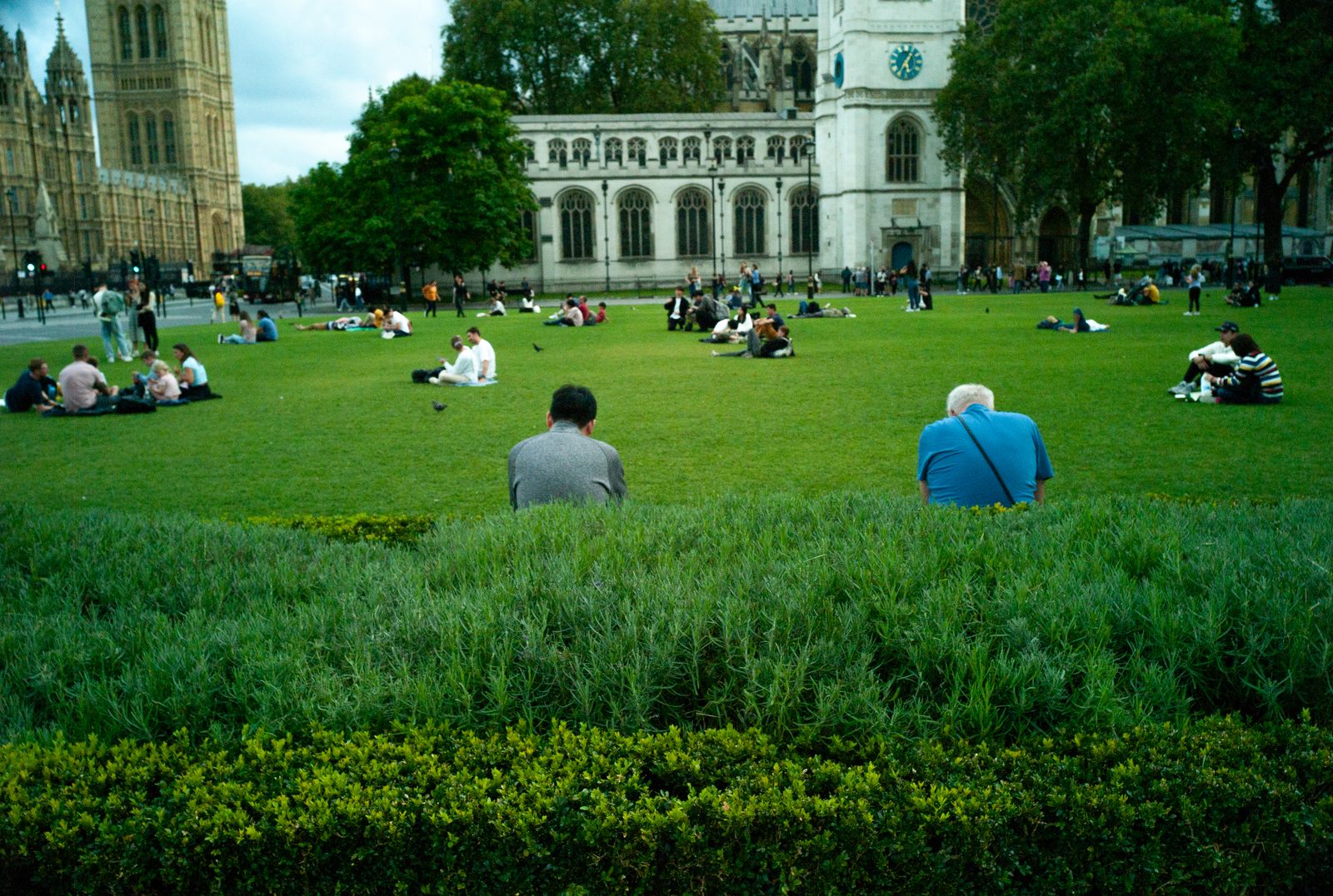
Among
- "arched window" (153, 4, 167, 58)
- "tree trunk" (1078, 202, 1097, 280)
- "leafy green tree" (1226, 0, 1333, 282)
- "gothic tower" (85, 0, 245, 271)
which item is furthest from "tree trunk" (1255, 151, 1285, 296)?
"arched window" (153, 4, 167, 58)

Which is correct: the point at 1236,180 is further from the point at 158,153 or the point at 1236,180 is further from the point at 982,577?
the point at 158,153

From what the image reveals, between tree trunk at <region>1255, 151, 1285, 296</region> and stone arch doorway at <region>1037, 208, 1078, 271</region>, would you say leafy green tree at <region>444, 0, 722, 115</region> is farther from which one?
tree trunk at <region>1255, 151, 1285, 296</region>

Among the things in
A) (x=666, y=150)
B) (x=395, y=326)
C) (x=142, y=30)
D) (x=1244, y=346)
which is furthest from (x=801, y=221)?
(x=142, y=30)

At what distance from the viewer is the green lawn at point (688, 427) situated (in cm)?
992

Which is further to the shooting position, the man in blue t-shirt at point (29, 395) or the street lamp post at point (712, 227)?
the street lamp post at point (712, 227)

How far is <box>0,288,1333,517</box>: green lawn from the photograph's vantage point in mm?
9922

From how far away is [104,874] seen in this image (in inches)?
114

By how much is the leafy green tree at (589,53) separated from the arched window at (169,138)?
5986cm

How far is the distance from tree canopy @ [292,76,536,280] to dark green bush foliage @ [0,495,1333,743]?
44922mm

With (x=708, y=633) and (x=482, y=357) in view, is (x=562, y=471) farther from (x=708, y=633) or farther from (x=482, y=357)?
(x=482, y=357)

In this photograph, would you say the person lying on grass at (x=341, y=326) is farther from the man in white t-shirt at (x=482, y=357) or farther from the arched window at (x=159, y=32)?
the arched window at (x=159, y=32)

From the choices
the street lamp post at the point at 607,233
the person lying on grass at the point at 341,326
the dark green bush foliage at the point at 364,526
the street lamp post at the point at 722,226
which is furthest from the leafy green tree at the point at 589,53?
the dark green bush foliage at the point at 364,526

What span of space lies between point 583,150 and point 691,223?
8.12 m

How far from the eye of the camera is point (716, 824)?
2.81m
